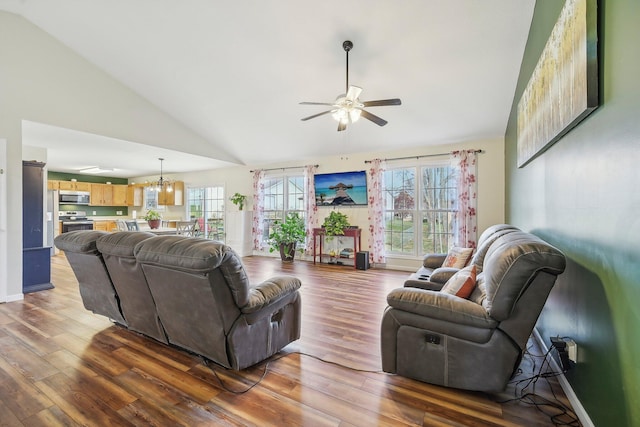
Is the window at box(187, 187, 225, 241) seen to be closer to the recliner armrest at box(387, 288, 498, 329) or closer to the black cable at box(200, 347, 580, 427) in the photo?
the black cable at box(200, 347, 580, 427)

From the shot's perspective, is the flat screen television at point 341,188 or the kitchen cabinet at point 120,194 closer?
the flat screen television at point 341,188

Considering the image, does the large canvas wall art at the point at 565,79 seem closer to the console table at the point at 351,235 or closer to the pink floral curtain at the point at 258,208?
the console table at the point at 351,235

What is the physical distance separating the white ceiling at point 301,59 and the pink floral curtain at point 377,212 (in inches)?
18.1

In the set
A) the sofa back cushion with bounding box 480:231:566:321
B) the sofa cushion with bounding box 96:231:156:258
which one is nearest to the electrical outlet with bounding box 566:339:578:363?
the sofa back cushion with bounding box 480:231:566:321

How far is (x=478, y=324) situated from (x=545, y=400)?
0.72 meters

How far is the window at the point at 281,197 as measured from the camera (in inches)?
281

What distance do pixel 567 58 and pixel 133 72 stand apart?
554 centimetres

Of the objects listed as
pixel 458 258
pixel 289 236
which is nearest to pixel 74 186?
pixel 289 236

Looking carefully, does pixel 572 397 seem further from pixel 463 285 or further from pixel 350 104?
pixel 350 104

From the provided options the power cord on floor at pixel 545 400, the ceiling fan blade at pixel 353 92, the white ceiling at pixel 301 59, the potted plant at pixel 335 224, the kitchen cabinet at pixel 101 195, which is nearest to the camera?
the power cord on floor at pixel 545 400

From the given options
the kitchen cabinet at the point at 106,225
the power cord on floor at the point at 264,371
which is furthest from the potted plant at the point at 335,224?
the kitchen cabinet at the point at 106,225

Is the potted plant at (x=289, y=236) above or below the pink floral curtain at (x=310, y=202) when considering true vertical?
below

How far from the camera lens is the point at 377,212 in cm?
586

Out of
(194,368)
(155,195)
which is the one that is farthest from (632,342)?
(155,195)
